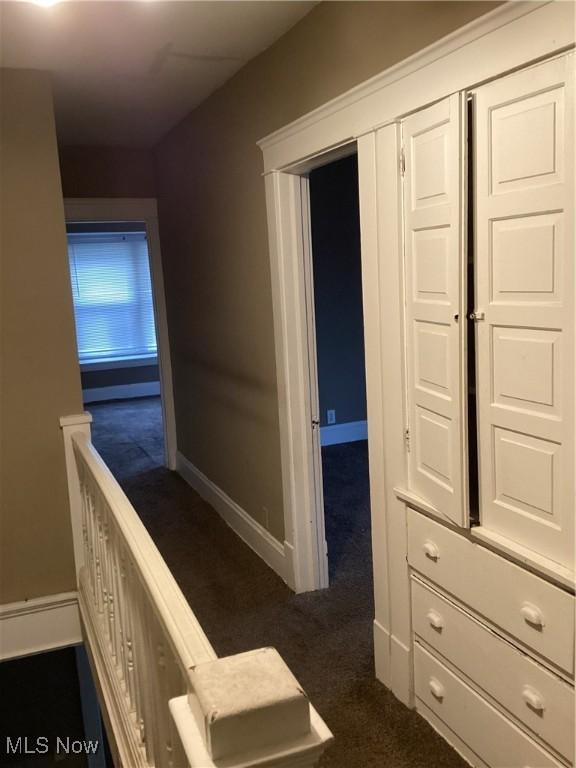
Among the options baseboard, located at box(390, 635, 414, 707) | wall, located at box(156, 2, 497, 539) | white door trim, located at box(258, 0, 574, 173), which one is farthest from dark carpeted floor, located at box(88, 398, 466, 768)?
white door trim, located at box(258, 0, 574, 173)

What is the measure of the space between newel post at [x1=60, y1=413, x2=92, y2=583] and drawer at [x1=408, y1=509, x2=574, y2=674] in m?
1.63

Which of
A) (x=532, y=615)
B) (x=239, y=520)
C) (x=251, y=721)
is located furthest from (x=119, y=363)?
(x=251, y=721)

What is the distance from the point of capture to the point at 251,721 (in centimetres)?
88

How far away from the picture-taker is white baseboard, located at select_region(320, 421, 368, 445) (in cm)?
575

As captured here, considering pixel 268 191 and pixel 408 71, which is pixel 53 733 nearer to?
pixel 268 191

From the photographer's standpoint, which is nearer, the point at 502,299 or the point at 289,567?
the point at 502,299

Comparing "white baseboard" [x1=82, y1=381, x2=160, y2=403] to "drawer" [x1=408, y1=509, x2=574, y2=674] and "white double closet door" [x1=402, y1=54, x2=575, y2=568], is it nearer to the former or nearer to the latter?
"drawer" [x1=408, y1=509, x2=574, y2=674]

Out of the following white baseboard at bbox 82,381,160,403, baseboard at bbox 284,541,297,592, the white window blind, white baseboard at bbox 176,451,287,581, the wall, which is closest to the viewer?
the wall

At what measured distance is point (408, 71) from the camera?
6.41ft

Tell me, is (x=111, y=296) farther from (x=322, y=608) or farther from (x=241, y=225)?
(x=322, y=608)

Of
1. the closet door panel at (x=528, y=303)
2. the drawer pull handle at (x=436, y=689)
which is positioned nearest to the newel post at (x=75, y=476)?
the drawer pull handle at (x=436, y=689)

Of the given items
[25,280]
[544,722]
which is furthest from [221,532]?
[544,722]

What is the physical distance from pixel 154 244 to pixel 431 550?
353cm

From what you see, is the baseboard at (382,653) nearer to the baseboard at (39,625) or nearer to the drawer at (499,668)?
the drawer at (499,668)
